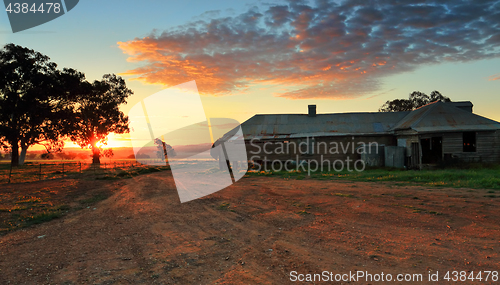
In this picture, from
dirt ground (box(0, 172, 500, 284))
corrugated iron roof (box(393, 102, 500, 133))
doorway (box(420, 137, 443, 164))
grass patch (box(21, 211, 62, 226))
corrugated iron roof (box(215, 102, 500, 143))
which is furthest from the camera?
doorway (box(420, 137, 443, 164))

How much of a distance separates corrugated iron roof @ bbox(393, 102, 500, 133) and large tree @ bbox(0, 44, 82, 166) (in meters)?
39.5

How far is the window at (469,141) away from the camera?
74.8 ft

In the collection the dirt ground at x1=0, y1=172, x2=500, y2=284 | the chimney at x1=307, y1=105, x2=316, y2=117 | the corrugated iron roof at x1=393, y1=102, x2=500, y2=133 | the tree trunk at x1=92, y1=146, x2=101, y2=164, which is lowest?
the dirt ground at x1=0, y1=172, x2=500, y2=284

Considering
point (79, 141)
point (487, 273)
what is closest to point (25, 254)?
point (487, 273)

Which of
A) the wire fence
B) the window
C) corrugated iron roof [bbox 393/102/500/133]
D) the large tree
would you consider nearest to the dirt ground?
corrugated iron roof [bbox 393/102/500/133]

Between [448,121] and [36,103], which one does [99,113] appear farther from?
[448,121]

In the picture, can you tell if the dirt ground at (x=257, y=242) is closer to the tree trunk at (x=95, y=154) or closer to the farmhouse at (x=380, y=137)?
the farmhouse at (x=380, y=137)

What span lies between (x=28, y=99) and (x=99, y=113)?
11.4 meters

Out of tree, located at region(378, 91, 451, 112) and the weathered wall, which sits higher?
tree, located at region(378, 91, 451, 112)

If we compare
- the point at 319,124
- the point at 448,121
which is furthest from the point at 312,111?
the point at 448,121

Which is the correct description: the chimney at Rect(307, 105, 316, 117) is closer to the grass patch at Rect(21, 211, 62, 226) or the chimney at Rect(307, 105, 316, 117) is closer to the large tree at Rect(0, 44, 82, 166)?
Result: the grass patch at Rect(21, 211, 62, 226)

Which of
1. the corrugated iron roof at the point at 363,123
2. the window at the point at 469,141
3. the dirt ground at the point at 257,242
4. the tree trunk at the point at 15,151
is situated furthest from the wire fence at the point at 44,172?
the window at the point at 469,141

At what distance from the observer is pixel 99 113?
142ft

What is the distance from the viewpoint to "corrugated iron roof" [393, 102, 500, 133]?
861 inches
